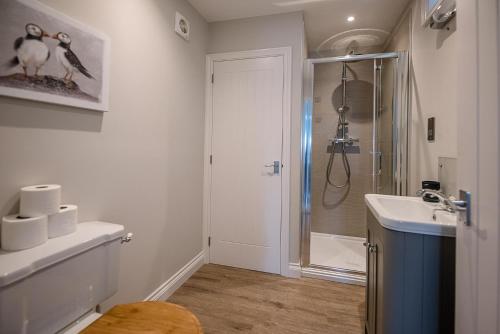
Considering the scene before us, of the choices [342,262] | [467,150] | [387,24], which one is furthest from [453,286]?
[387,24]

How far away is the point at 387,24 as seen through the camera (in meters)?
2.51

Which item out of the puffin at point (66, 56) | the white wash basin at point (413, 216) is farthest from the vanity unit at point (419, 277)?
the puffin at point (66, 56)

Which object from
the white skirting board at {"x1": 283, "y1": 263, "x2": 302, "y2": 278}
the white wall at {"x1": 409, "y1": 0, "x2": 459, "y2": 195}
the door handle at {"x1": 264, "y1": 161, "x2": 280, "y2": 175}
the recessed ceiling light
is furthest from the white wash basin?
Result: the recessed ceiling light

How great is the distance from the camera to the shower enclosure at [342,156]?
2355 millimetres

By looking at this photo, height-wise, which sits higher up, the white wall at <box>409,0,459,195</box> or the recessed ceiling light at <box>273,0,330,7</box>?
the recessed ceiling light at <box>273,0,330,7</box>

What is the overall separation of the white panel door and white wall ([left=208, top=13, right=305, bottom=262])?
0.43 feet

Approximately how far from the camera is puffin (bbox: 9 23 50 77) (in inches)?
38.6

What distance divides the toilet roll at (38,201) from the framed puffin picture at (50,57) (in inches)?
15.4

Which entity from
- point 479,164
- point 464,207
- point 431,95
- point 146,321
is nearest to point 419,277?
point 464,207

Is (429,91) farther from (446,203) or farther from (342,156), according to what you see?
(342,156)

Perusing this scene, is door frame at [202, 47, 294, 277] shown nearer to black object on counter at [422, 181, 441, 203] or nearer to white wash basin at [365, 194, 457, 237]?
white wash basin at [365, 194, 457, 237]

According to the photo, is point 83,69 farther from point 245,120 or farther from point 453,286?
point 453,286

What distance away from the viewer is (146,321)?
98cm

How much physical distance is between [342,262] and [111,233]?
7.52 ft
